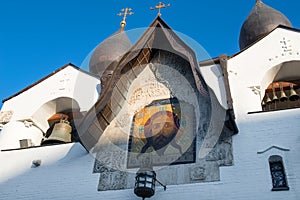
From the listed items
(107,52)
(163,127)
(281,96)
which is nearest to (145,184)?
(163,127)

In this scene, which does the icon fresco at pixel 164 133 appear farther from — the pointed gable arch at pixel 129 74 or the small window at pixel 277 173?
the small window at pixel 277 173

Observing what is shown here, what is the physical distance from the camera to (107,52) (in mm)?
10438

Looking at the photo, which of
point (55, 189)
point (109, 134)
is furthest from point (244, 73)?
point (55, 189)

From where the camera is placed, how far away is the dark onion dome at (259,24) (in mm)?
9711

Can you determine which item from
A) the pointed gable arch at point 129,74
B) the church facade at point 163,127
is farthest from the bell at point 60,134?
the pointed gable arch at point 129,74

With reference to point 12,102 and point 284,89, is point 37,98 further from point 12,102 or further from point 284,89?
point 284,89

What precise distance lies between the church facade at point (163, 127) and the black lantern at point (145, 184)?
0.05 feet

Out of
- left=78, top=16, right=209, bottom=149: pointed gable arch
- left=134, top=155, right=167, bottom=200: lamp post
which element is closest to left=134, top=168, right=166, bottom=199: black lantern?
left=134, top=155, right=167, bottom=200: lamp post

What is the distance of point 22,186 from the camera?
714 cm

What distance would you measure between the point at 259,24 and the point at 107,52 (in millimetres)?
3711

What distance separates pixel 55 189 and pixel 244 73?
3929mm

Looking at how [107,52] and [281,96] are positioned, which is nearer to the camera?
[281,96]

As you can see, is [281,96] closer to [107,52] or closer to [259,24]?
[259,24]

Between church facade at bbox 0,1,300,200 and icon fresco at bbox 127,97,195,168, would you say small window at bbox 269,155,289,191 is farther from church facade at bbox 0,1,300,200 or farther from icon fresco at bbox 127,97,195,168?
icon fresco at bbox 127,97,195,168
